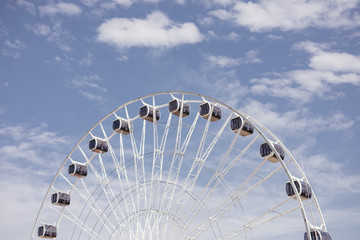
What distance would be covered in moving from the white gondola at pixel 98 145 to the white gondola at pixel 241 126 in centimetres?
1082

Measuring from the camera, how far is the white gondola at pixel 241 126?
26.6 m

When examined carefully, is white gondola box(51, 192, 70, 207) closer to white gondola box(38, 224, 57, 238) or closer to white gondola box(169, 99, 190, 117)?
white gondola box(38, 224, 57, 238)

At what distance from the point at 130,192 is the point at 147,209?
2408 millimetres

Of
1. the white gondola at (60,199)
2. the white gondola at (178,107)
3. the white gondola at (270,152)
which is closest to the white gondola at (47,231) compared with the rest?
the white gondola at (60,199)

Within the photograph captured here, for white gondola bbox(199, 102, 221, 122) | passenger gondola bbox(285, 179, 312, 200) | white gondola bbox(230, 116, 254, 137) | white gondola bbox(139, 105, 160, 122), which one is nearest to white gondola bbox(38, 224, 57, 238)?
white gondola bbox(139, 105, 160, 122)

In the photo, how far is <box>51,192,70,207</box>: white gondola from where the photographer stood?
115 ft

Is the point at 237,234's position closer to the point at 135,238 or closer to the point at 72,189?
the point at 135,238

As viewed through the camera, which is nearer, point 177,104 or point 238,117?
point 238,117

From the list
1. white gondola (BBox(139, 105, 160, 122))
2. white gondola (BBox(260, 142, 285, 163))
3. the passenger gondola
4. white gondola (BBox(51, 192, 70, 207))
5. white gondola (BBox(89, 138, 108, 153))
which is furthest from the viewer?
white gondola (BBox(51, 192, 70, 207))

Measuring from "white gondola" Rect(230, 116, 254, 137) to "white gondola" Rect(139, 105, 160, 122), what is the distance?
587cm

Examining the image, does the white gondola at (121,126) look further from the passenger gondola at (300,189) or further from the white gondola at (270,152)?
the passenger gondola at (300,189)

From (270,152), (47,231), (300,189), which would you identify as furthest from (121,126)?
(300,189)

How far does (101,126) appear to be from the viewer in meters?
→ 33.1

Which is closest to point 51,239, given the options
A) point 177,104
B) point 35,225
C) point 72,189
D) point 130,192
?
point 35,225
